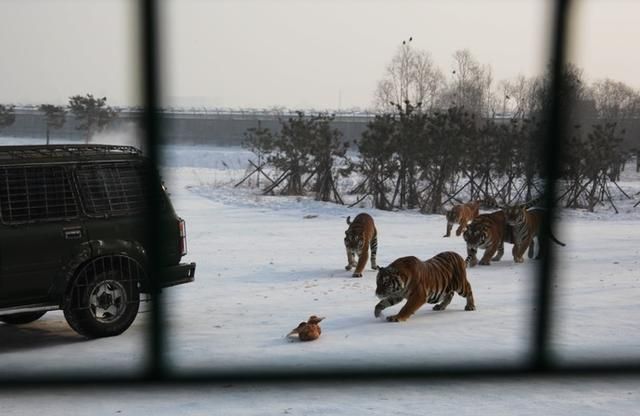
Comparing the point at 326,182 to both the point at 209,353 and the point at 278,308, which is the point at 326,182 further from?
the point at 209,353

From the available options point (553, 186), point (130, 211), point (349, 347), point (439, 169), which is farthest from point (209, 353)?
point (439, 169)

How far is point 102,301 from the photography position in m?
4.09

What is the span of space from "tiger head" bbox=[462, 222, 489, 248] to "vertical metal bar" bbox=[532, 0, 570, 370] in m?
3.71

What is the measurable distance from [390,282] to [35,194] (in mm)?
1865

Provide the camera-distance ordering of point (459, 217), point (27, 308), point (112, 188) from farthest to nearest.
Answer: point (459, 217) < point (112, 188) < point (27, 308)

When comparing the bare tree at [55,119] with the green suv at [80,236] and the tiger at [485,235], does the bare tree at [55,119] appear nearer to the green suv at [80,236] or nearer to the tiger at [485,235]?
the green suv at [80,236]

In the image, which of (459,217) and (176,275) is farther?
(459,217)

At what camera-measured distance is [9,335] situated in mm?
4367

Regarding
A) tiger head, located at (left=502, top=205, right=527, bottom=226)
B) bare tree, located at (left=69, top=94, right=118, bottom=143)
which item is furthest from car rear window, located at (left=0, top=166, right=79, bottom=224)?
tiger head, located at (left=502, top=205, right=527, bottom=226)

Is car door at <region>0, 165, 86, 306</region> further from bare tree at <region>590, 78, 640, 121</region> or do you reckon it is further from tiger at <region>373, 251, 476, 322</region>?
bare tree at <region>590, 78, 640, 121</region>

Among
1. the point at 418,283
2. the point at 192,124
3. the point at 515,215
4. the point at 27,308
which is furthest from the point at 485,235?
the point at 192,124

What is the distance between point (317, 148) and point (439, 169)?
2252mm

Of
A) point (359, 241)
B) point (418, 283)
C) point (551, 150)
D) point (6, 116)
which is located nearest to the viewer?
point (551, 150)

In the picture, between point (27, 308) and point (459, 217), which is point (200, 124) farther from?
point (27, 308)
